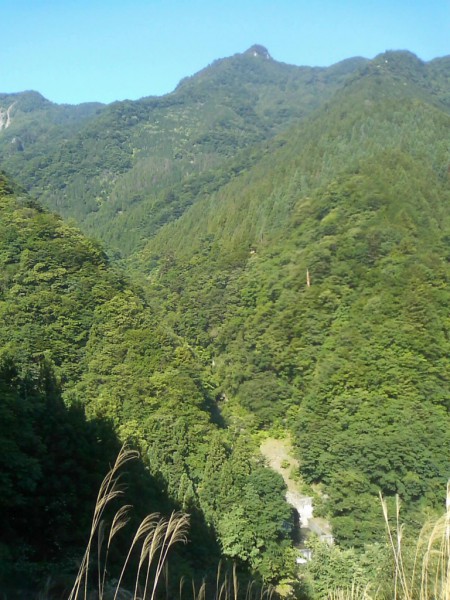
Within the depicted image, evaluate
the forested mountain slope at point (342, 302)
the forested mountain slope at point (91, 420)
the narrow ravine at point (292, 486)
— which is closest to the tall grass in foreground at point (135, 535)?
the forested mountain slope at point (91, 420)

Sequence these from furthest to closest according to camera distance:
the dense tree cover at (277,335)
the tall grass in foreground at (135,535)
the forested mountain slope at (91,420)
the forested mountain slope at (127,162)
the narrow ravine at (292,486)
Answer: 1. the forested mountain slope at (127,162)
2. the narrow ravine at (292,486)
3. the dense tree cover at (277,335)
4. the forested mountain slope at (91,420)
5. the tall grass in foreground at (135,535)

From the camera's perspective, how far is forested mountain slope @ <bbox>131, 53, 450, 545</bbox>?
33125 mm

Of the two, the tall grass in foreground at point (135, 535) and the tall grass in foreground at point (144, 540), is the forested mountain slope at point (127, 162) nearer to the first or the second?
the tall grass in foreground at point (144, 540)

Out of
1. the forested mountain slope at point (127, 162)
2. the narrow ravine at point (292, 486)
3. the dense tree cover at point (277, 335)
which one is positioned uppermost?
the forested mountain slope at point (127, 162)

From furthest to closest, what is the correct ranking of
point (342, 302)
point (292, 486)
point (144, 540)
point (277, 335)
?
point (277, 335), point (342, 302), point (292, 486), point (144, 540)

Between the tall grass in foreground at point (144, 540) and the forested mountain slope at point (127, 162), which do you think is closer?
the tall grass in foreground at point (144, 540)

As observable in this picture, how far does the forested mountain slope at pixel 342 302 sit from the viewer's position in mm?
33125

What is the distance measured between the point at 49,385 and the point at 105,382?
17188 mm

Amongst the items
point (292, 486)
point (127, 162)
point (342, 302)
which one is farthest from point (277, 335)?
point (127, 162)

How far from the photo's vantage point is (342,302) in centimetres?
4747

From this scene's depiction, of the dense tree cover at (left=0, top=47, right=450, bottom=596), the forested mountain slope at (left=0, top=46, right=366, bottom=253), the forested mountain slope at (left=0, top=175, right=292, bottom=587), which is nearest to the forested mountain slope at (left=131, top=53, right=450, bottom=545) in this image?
the dense tree cover at (left=0, top=47, right=450, bottom=596)

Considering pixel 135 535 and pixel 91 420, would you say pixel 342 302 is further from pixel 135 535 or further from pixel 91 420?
pixel 135 535

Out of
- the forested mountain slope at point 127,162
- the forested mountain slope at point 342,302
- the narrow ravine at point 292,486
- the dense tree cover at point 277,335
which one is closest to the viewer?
the dense tree cover at point 277,335

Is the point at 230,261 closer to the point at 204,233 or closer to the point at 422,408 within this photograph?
the point at 204,233
